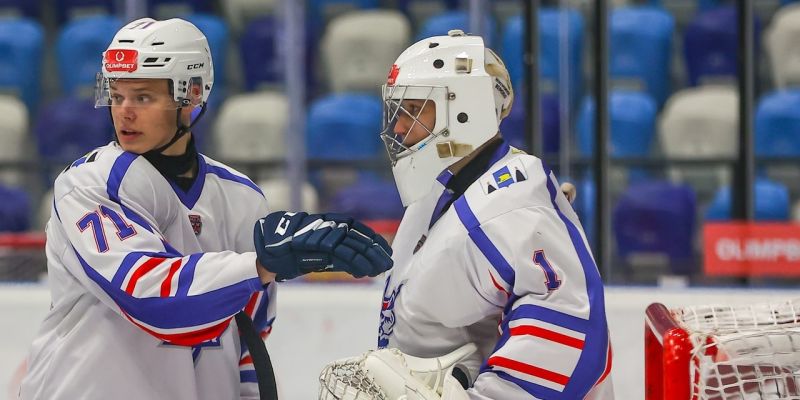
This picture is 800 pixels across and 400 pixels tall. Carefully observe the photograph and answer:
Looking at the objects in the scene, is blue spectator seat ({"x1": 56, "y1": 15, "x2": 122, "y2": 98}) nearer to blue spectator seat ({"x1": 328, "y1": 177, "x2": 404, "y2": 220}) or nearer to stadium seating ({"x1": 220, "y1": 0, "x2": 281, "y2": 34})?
stadium seating ({"x1": 220, "y1": 0, "x2": 281, "y2": 34})


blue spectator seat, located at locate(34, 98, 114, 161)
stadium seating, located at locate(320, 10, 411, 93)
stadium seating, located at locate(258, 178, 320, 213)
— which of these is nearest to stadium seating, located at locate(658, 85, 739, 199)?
stadium seating, located at locate(320, 10, 411, 93)

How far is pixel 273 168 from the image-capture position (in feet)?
14.1

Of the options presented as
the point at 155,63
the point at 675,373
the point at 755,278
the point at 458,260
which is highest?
the point at 155,63

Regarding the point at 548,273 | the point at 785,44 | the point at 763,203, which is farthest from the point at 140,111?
the point at 785,44

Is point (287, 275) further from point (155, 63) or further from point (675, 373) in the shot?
point (675, 373)

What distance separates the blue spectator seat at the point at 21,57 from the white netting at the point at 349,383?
3.61 metres

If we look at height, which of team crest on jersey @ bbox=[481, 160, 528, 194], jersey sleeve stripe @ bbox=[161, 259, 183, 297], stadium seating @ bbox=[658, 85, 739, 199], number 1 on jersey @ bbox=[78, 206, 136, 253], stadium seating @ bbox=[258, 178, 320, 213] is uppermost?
team crest on jersey @ bbox=[481, 160, 528, 194]

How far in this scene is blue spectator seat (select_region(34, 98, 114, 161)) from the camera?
4.60 m

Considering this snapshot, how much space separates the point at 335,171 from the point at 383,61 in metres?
0.61

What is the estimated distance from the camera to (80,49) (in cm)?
500

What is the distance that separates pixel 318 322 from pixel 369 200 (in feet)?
3.51

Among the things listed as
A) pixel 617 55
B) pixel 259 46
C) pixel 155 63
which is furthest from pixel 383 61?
pixel 155 63

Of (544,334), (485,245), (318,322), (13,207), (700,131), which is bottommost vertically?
(318,322)

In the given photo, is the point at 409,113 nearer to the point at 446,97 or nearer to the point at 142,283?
the point at 446,97
